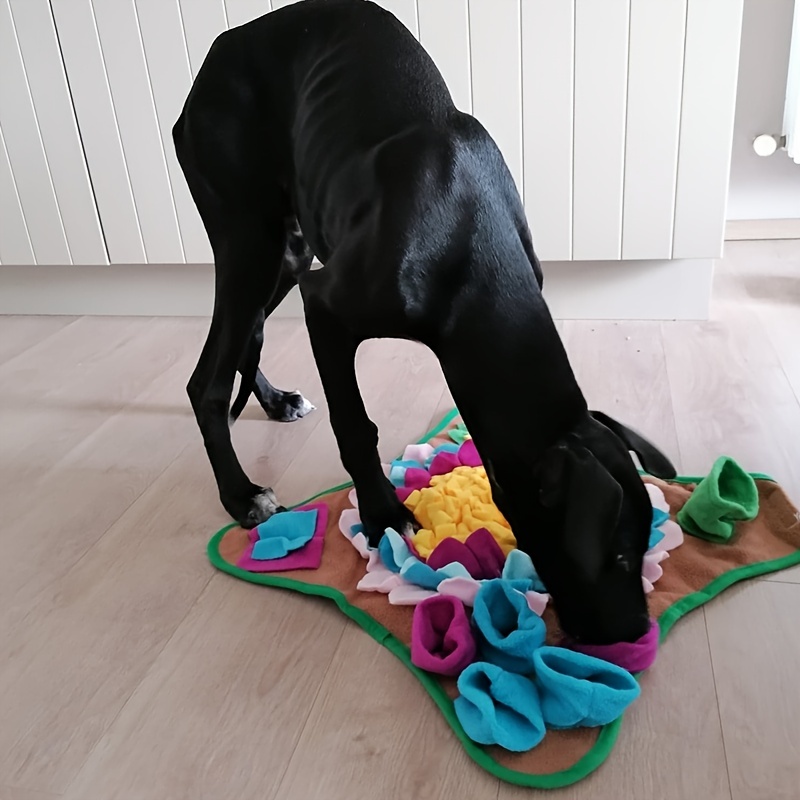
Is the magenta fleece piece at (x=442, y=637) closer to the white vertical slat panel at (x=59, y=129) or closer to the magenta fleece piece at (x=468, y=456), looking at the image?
the magenta fleece piece at (x=468, y=456)

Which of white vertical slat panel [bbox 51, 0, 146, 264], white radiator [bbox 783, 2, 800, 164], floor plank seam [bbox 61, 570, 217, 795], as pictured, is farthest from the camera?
white radiator [bbox 783, 2, 800, 164]

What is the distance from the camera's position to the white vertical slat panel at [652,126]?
6.51 feet

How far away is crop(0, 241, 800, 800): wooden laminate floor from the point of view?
99cm

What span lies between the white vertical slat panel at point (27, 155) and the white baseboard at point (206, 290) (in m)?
0.15

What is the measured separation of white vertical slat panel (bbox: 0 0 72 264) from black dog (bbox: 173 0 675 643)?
3.81ft

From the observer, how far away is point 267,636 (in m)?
1.22

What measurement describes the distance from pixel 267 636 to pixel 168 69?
1.68 metres

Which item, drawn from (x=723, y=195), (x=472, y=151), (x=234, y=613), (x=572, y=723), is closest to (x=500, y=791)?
(x=572, y=723)

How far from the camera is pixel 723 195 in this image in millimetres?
2109

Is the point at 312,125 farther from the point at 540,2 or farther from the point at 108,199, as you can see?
the point at 108,199

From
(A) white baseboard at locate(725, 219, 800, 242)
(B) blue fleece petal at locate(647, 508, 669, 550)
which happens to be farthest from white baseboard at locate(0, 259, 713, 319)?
(B) blue fleece petal at locate(647, 508, 669, 550)

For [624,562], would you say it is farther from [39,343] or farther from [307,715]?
[39,343]

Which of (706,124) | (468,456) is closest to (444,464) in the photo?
(468,456)

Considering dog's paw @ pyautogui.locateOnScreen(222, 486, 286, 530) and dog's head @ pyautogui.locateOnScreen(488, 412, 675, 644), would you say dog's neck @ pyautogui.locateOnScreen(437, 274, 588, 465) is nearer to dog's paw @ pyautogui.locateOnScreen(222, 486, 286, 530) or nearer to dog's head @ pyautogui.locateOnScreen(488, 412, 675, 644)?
dog's head @ pyautogui.locateOnScreen(488, 412, 675, 644)
